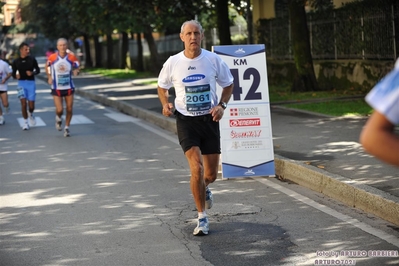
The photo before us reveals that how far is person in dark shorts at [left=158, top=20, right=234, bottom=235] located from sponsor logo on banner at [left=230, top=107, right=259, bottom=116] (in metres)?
2.73

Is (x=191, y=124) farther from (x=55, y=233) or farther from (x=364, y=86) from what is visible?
(x=364, y=86)

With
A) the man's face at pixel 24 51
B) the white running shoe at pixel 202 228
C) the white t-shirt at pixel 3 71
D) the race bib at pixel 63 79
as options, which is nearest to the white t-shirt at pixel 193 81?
the white running shoe at pixel 202 228

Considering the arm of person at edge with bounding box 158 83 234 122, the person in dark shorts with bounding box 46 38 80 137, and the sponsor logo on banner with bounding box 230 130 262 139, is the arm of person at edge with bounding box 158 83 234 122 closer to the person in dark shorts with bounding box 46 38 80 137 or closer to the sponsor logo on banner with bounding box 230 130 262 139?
the sponsor logo on banner with bounding box 230 130 262 139

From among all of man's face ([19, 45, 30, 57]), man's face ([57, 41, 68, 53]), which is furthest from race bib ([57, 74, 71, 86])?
man's face ([19, 45, 30, 57])

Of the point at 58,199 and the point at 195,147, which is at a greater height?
the point at 195,147

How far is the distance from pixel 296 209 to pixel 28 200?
3006 mm

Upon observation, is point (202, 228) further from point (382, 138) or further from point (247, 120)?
point (382, 138)

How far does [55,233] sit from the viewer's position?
7457 mm

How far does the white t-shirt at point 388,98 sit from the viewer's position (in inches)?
109

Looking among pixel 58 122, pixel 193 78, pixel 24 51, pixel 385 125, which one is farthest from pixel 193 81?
pixel 24 51

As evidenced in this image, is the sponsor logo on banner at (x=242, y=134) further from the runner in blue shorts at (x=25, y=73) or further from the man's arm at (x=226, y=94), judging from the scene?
the runner in blue shorts at (x=25, y=73)

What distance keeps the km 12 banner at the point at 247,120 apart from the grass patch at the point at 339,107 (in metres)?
6.27

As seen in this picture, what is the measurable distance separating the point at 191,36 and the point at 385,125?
4576 millimetres

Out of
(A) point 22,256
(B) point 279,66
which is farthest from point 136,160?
(B) point 279,66
